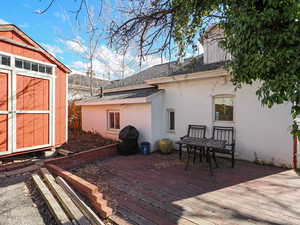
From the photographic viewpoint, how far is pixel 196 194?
11.5ft

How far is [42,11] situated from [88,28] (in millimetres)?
1154

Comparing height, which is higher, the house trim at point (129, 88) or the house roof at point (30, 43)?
the house roof at point (30, 43)

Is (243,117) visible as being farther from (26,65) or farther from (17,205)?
(26,65)

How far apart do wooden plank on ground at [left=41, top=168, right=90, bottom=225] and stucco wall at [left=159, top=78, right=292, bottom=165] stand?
5.06m

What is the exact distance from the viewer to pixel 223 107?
20.6 feet

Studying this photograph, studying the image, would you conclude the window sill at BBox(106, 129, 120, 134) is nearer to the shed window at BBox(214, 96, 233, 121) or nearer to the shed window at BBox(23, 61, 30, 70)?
the shed window at BBox(23, 61, 30, 70)

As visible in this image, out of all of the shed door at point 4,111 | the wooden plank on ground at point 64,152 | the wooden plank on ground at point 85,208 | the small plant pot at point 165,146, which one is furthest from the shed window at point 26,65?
the small plant pot at point 165,146

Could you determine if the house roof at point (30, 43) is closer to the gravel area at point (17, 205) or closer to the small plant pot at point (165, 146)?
the gravel area at point (17, 205)

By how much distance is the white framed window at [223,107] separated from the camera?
20.1ft

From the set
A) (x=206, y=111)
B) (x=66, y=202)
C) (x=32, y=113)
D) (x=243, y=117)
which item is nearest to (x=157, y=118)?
(x=206, y=111)

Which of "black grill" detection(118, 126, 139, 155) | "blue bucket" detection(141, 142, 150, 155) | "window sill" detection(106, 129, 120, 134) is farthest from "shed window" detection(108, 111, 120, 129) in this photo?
"blue bucket" detection(141, 142, 150, 155)

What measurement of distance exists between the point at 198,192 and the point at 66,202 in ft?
9.04

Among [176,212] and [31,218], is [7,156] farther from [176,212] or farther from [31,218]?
[176,212]

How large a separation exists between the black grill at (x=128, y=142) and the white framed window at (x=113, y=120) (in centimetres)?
193
